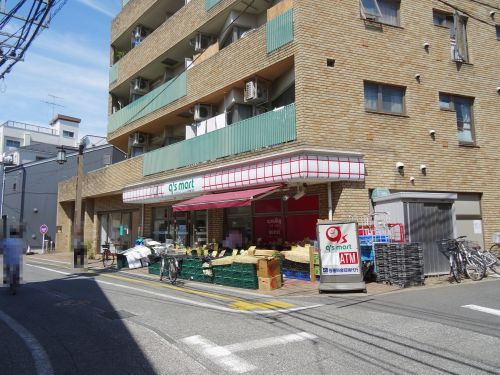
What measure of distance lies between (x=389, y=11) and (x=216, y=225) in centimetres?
1006

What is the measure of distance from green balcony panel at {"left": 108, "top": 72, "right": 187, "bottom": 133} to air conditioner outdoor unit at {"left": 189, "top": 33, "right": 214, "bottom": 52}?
4.26ft

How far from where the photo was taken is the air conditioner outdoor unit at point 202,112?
58.6 ft

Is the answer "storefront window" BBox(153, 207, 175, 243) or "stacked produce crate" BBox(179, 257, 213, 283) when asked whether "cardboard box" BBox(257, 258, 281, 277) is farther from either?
"storefront window" BBox(153, 207, 175, 243)

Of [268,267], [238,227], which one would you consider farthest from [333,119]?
[238,227]

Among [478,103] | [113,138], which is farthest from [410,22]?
[113,138]

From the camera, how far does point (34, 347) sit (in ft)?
Result: 19.4

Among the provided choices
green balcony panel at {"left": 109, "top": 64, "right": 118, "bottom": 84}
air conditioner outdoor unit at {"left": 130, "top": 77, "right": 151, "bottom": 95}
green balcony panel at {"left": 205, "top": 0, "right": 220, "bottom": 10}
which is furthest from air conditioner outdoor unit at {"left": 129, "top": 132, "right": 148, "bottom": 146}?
green balcony panel at {"left": 205, "top": 0, "right": 220, "bottom": 10}

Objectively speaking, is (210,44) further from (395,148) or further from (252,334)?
(252,334)

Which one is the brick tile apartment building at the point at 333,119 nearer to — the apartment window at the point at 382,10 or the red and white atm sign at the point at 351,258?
the apartment window at the point at 382,10

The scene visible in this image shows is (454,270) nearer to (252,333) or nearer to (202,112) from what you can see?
(252,333)

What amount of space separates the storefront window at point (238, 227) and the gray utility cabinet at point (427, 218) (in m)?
5.10

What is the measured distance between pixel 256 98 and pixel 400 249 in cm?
708

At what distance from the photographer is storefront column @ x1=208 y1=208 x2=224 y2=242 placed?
16.7 meters

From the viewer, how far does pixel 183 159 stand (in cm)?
1780
